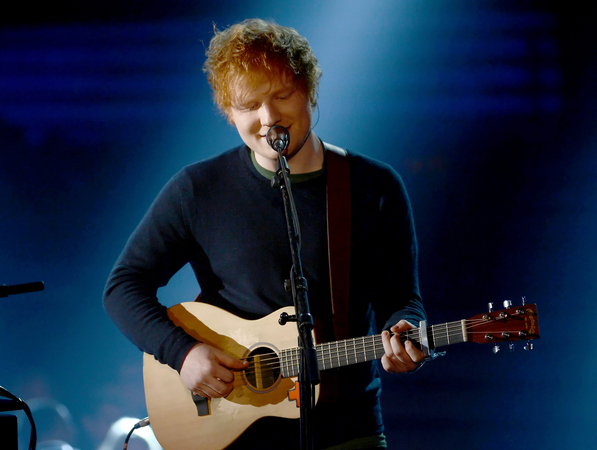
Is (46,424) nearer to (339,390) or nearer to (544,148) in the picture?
(339,390)

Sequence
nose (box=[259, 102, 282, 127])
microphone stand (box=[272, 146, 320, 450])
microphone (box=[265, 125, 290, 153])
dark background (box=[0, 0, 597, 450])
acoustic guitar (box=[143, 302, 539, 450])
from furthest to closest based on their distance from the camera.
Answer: dark background (box=[0, 0, 597, 450])
nose (box=[259, 102, 282, 127])
acoustic guitar (box=[143, 302, 539, 450])
microphone (box=[265, 125, 290, 153])
microphone stand (box=[272, 146, 320, 450])

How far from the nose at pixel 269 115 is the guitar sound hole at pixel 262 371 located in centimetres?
99

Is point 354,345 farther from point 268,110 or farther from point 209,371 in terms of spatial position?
point 268,110

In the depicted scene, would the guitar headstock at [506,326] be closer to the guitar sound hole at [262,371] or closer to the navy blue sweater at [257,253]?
the navy blue sweater at [257,253]

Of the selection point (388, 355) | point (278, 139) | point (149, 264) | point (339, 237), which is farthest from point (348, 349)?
point (149, 264)

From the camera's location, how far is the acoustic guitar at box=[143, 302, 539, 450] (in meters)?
2.05

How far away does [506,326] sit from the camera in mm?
1851

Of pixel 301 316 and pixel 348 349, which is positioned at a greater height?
pixel 301 316

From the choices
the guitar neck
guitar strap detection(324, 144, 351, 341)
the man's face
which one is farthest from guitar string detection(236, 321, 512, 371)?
the man's face

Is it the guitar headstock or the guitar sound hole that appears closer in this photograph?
the guitar headstock

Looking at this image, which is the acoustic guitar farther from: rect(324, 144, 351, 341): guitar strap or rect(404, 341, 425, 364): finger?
rect(324, 144, 351, 341): guitar strap

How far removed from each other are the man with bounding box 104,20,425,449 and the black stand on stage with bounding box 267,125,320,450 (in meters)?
0.52

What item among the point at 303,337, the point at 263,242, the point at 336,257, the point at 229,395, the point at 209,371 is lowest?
the point at 229,395

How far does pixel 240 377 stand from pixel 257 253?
0.54 metres
